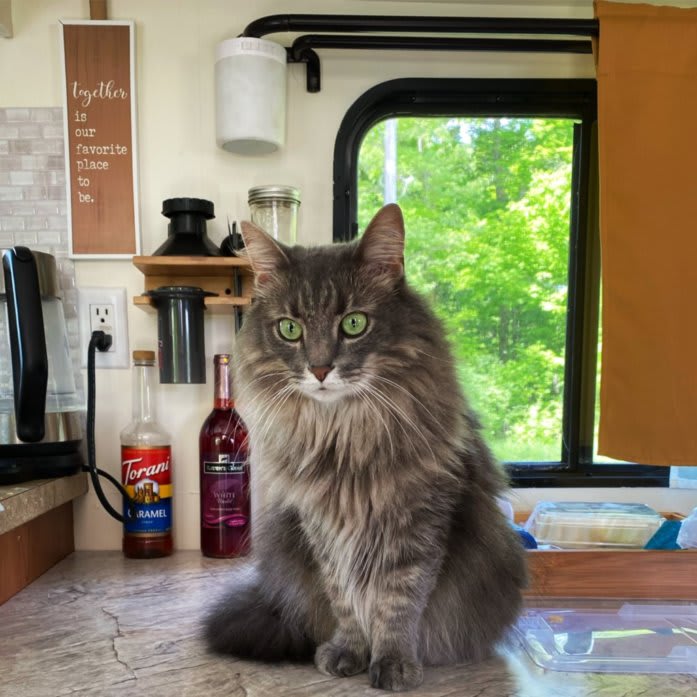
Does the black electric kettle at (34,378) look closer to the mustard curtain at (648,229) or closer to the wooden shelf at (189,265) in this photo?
the wooden shelf at (189,265)

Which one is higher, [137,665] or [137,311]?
[137,311]

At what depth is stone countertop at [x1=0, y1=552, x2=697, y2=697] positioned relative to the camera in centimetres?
82

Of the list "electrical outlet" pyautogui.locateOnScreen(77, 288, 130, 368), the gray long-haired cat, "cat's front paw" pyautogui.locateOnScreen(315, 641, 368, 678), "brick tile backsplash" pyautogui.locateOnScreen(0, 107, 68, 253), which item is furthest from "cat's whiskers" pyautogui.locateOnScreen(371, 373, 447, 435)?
"brick tile backsplash" pyautogui.locateOnScreen(0, 107, 68, 253)

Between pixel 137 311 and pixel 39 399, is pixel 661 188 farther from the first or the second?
pixel 39 399

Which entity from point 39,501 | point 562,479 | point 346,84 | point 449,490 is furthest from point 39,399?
point 562,479

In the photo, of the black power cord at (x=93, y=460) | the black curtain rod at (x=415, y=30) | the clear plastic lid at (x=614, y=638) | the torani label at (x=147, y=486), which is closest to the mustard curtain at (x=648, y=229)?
the black curtain rod at (x=415, y=30)

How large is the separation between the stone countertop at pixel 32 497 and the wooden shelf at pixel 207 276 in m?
0.45

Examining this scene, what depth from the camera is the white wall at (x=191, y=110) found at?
147 centimetres

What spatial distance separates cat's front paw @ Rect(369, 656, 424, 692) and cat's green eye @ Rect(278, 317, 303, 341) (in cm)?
49

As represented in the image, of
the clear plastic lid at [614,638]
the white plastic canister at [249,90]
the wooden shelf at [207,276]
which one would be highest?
the white plastic canister at [249,90]

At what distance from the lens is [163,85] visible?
149 cm

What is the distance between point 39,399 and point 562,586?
3.63 feet

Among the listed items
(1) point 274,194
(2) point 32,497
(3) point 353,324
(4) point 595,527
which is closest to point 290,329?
(3) point 353,324

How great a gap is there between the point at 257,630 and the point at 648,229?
1.25 m
